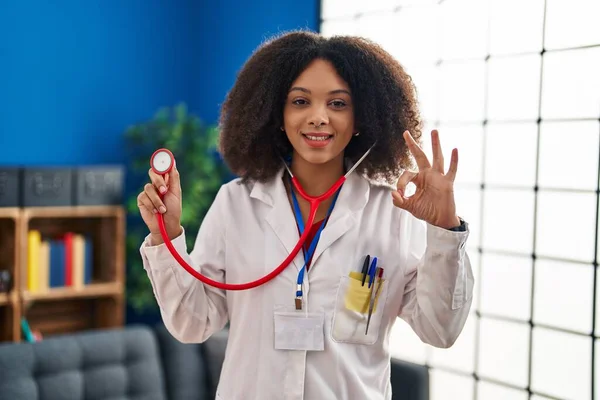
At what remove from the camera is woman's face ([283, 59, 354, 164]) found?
144 centimetres

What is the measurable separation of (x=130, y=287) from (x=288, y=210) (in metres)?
2.83

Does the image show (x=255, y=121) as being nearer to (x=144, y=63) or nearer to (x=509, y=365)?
(x=509, y=365)

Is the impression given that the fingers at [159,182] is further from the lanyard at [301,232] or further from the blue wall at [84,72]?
the blue wall at [84,72]

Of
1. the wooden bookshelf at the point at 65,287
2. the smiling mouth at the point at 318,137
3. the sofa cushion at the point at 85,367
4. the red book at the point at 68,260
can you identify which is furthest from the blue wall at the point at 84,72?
the smiling mouth at the point at 318,137

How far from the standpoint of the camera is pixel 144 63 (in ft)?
14.4

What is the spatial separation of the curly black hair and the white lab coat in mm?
74

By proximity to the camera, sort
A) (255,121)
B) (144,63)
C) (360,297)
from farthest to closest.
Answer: (144,63)
(255,121)
(360,297)

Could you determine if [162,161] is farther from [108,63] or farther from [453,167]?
[108,63]

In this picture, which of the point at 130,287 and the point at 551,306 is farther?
the point at 130,287

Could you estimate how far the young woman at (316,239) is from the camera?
140 centimetres

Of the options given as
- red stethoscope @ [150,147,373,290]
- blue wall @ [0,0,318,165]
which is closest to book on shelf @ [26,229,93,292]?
blue wall @ [0,0,318,165]

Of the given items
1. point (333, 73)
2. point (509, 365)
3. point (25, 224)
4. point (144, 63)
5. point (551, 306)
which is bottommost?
point (509, 365)

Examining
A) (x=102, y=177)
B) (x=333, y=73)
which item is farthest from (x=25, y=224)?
(x=333, y=73)

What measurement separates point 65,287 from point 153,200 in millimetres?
2571
